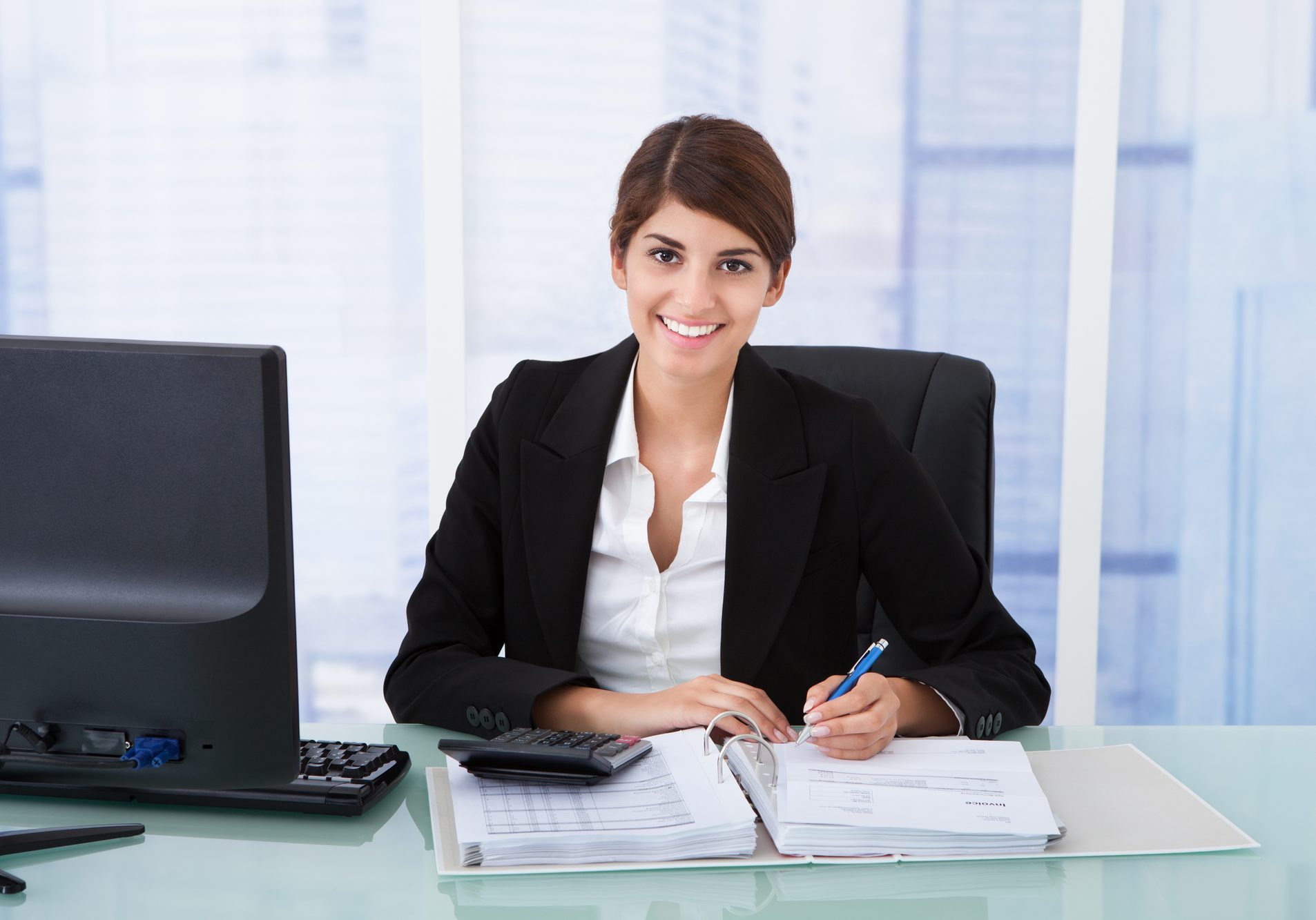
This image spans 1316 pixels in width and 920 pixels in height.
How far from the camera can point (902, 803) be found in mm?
997

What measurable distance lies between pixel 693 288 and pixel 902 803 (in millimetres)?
730

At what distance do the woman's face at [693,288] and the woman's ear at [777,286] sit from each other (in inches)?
0.8

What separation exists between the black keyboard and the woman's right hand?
0.26 meters

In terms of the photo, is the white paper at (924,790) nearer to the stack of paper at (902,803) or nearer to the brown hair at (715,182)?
the stack of paper at (902,803)

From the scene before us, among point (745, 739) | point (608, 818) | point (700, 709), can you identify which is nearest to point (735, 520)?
point (700, 709)

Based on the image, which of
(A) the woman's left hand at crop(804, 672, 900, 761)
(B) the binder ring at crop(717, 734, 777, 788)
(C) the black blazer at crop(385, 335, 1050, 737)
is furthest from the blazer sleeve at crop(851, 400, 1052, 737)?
(B) the binder ring at crop(717, 734, 777, 788)

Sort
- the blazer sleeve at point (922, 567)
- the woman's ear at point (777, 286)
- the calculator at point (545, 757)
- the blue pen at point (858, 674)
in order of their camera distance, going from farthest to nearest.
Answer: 1. the woman's ear at point (777, 286)
2. the blazer sleeve at point (922, 567)
3. the blue pen at point (858, 674)
4. the calculator at point (545, 757)

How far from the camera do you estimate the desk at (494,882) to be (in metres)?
0.87

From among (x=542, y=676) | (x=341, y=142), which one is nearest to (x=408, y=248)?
(x=341, y=142)

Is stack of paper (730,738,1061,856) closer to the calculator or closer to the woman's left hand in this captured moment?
the woman's left hand

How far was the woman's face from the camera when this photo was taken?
149 cm

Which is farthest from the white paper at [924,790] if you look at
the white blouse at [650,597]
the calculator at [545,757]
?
the white blouse at [650,597]

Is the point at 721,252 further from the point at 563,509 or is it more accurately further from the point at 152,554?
the point at 152,554

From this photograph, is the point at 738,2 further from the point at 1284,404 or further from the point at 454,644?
the point at 454,644
